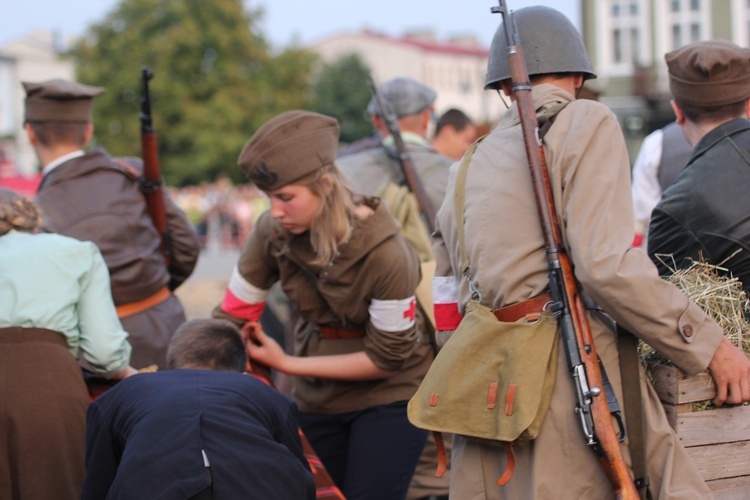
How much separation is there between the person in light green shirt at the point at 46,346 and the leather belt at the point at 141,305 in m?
0.65

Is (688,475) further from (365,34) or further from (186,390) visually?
(365,34)

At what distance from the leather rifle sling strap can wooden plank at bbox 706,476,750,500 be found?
0.39 meters

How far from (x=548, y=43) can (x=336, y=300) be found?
151 centimetres

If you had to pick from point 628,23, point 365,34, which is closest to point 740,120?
point 628,23

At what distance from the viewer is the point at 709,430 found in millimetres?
2924

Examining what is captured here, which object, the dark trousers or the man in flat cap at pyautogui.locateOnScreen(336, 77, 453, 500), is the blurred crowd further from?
the dark trousers

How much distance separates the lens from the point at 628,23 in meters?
33.7

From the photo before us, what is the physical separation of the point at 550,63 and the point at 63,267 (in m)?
2.07

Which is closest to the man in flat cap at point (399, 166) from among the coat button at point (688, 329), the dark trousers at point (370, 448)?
the dark trousers at point (370, 448)

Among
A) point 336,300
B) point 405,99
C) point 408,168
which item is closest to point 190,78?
point 405,99

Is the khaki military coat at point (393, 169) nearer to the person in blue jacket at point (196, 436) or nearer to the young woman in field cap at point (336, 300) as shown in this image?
the young woman in field cap at point (336, 300)

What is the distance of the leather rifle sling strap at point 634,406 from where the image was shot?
268cm

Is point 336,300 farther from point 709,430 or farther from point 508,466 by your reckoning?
point 709,430

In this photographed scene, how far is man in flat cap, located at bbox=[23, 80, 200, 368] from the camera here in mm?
4770
